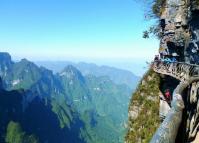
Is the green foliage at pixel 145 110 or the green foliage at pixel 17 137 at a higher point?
the green foliage at pixel 145 110

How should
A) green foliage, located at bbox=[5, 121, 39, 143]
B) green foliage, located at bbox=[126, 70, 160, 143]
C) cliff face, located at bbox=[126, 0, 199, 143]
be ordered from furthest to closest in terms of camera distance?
green foliage, located at bbox=[5, 121, 39, 143]
green foliage, located at bbox=[126, 70, 160, 143]
cliff face, located at bbox=[126, 0, 199, 143]

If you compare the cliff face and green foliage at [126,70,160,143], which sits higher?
the cliff face

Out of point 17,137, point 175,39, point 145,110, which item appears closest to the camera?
point 175,39

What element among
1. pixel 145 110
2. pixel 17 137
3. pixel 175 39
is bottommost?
pixel 17 137

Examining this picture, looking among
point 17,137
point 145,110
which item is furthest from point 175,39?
point 17,137

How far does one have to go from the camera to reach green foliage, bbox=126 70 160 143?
39344mm

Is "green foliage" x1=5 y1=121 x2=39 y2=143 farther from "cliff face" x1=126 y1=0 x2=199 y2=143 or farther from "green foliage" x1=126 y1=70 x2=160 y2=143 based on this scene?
"cliff face" x1=126 y1=0 x2=199 y2=143

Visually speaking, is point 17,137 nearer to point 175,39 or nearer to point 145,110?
point 145,110

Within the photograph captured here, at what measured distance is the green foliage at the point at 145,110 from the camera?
129 ft

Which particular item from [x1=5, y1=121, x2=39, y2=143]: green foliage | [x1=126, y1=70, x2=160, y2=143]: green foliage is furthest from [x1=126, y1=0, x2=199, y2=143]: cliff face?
[x1=5, y1=121, x2=39, y2=143]: green foliage

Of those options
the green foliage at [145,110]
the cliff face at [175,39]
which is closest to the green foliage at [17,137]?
the green foliage at [145,110]

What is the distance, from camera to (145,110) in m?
42.2

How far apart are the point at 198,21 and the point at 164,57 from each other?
5575 mm

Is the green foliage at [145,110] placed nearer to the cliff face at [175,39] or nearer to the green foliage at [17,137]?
the cliff face at [175,39]
